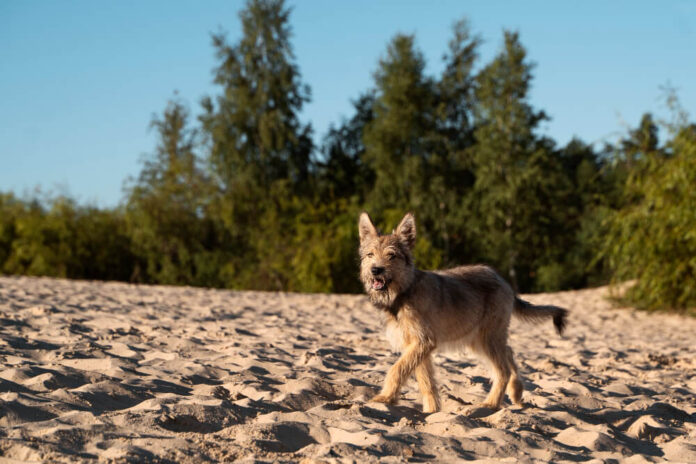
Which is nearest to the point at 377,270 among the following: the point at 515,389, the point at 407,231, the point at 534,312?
the point at 407,231

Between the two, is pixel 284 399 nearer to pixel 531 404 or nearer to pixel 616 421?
pixel 531 404

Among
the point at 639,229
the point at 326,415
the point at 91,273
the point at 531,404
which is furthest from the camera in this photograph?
the point at 91,273

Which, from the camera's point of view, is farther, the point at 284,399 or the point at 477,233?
the point at 477,233

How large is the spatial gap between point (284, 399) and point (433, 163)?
26224 millimetres

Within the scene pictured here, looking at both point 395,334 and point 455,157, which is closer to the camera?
point 395,334

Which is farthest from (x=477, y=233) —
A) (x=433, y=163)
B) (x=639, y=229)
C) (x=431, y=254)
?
(x=639, y=229)

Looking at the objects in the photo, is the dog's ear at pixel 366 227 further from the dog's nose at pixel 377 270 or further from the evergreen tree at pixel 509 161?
the evergreen tree at pixel 509 161

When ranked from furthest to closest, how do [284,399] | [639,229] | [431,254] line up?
1. [431,254]
2. [639,229]
3. [284,399]

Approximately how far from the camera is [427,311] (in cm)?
575

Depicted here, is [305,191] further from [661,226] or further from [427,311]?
[427,311]

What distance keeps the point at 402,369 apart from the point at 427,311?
2.01ft

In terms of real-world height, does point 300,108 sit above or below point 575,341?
above

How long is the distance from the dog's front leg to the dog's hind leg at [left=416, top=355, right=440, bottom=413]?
0.07m

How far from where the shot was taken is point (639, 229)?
15.9 m
